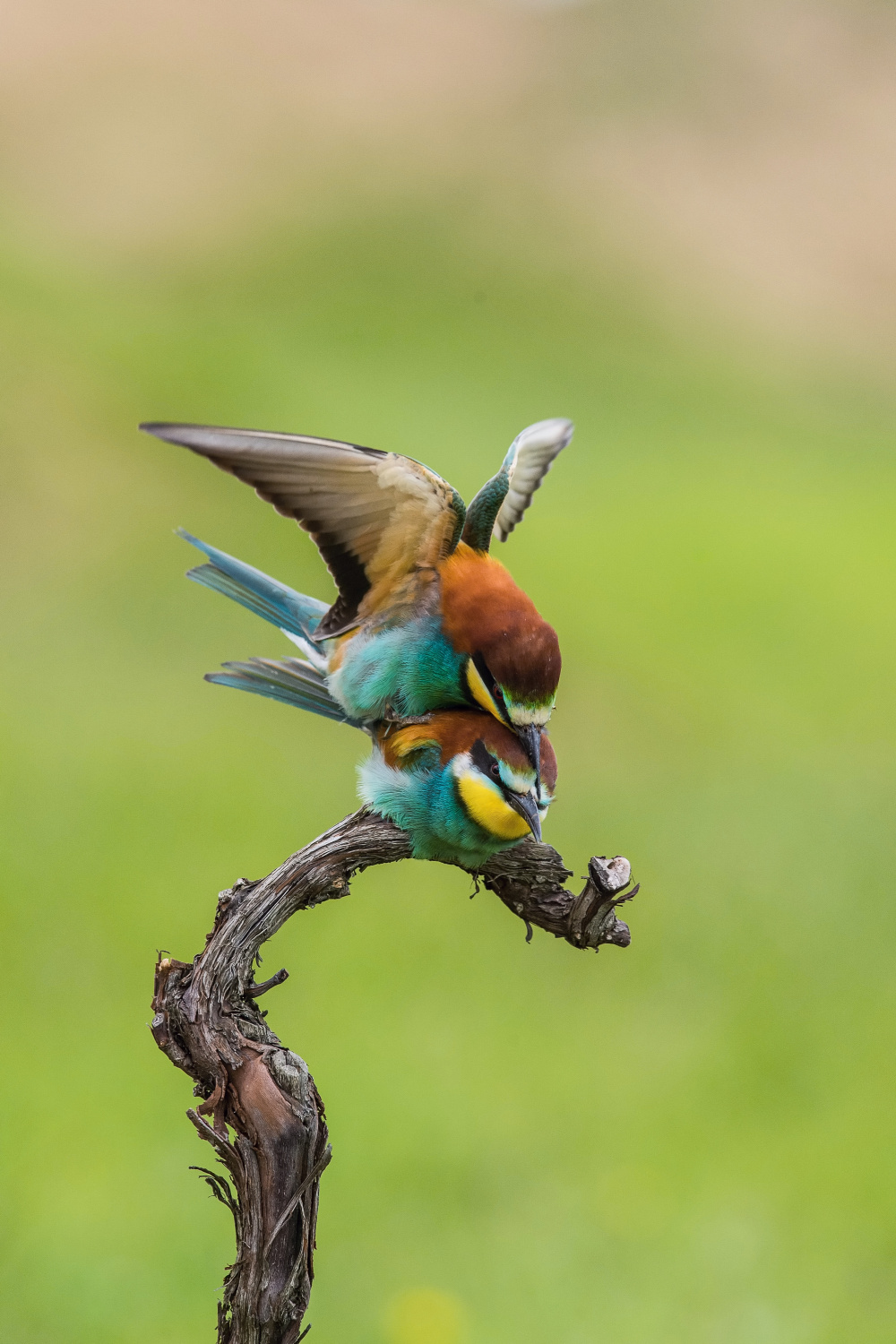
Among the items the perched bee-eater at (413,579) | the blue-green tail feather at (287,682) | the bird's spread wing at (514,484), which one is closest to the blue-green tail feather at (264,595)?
the blue-green tail feather at (287,682)

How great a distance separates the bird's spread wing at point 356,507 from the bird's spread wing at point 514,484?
0.06 meters

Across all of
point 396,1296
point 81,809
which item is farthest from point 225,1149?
point 81,809

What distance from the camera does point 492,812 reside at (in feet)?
7.96

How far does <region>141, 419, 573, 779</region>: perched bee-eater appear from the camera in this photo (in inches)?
98.7

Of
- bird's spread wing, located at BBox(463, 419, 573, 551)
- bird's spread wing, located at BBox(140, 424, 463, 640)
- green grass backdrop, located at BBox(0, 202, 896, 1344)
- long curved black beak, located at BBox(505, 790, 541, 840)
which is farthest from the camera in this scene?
green grass backdrop, located at BBox(0, 202, 896, 1344)

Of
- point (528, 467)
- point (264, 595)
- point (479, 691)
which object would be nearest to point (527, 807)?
point (479, 691)

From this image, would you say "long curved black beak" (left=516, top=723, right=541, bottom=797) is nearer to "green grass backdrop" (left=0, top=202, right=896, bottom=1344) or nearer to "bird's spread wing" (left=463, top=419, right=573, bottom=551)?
"bird's spread wing" (left=463, top=419, right=573, bottom=551)

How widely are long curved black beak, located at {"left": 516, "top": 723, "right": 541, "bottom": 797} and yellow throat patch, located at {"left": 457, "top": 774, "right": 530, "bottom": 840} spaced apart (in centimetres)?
10

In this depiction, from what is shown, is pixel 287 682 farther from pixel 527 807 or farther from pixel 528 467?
pixel 527 807

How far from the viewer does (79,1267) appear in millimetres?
5020

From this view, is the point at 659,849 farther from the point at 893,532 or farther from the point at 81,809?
the point at 893,532

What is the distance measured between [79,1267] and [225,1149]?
3.44 metres

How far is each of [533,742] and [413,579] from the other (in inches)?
20.8

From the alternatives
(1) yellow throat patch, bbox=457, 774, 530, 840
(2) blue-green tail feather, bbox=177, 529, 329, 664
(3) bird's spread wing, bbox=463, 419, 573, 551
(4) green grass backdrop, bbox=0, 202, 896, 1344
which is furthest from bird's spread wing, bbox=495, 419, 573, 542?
(4) green grass backdrop, bbox=0, 202, 896, 1344
